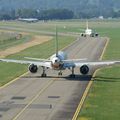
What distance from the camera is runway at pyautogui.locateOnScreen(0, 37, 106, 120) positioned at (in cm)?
5022

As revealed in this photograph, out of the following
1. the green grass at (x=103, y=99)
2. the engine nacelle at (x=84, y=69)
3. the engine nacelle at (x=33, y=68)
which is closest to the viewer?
the green grass at (x=103, y=99)

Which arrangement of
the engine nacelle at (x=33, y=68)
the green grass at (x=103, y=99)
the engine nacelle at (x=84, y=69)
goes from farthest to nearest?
the engine nacelle at (x=33, y=68)
the engine nacelle at (x=84, y=69)
the green grass at (x=103, y=99)

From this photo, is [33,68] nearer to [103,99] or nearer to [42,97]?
[42,97]

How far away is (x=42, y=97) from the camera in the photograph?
197 feet

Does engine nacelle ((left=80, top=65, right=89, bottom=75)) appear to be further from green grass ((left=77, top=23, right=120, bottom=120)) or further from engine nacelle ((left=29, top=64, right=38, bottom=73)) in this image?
engine nacelle ((left=29, top=64, right=38, bottom=73))

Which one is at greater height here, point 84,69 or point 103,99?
point 84,69

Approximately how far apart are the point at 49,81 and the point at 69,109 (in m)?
20.6

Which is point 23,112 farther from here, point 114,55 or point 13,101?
point 114,55

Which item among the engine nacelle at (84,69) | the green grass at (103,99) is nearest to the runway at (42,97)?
the engine nacelle at (84,69)

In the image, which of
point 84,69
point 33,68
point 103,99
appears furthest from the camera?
point 33,68

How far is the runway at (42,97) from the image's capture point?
5022 cm

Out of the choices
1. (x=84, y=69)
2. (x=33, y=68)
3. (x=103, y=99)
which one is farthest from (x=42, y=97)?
(x=33, y=68)

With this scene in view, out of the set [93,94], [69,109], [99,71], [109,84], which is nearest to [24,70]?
[99,71]

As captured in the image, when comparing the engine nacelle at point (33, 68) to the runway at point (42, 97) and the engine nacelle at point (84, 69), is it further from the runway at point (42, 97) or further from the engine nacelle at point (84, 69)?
the engine nacelle at point (84, 69)
